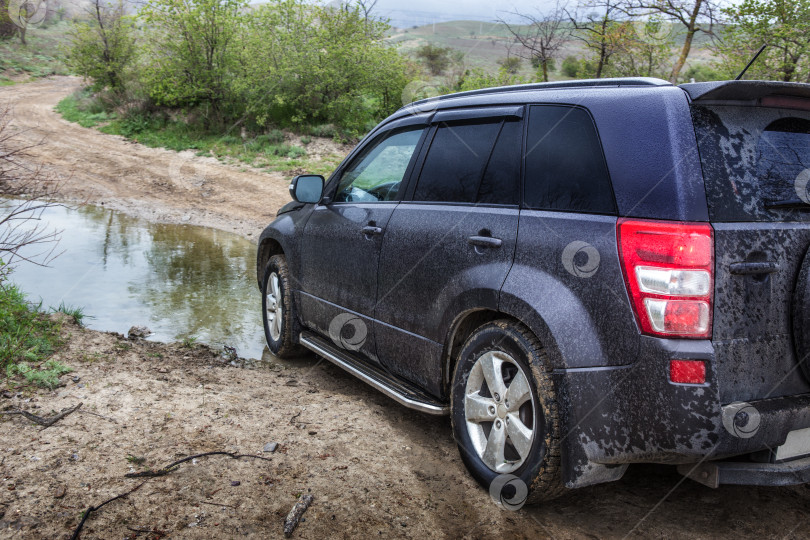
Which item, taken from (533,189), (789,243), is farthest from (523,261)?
(789,243)

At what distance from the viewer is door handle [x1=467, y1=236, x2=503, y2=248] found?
288 cm

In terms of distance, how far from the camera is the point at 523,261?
108 inches

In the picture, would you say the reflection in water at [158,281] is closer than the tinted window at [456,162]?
No

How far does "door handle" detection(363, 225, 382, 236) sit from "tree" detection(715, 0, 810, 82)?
465 inches

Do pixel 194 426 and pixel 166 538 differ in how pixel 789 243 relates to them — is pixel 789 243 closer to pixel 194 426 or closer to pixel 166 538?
pixel 166 538

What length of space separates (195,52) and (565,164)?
1825 cm

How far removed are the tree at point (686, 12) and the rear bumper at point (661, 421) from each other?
13335 mm

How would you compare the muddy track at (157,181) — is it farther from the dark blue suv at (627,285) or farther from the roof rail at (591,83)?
the dark blue suv at (627,285)

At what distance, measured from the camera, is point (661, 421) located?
230cm

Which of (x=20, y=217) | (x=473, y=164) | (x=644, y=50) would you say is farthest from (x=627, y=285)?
(x=644, y=50)

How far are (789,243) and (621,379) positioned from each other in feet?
2.73

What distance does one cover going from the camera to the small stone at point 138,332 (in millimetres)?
5480

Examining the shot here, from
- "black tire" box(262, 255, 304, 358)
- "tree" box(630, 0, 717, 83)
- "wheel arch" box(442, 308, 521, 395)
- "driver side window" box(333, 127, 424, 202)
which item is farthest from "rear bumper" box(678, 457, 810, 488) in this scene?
"tree" box(630, 0, 717, 83)

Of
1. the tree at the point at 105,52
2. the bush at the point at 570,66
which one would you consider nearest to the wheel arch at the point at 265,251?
the tree at the point at 105,52
